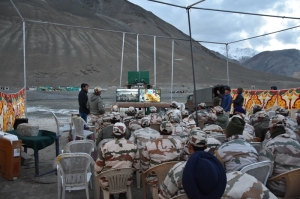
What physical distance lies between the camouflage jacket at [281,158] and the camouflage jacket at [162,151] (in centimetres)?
95

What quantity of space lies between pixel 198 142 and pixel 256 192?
0.76 meters

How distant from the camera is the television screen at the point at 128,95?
13.1 metres

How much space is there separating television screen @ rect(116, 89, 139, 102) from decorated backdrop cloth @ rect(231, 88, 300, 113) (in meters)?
5.07

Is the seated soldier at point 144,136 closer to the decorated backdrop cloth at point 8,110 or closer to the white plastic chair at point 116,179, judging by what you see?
the white plastic chair at point 116,179

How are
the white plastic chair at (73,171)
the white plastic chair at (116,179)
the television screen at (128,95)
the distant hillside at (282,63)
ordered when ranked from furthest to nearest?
the distant hillside at (282,63), the television screen at (128,95), the white plastic chair at (73,171), the white plastic chair at (116,179)

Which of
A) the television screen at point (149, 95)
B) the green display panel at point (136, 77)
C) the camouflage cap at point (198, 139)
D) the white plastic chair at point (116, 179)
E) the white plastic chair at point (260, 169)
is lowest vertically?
the white plastic chair at point (116, 179)

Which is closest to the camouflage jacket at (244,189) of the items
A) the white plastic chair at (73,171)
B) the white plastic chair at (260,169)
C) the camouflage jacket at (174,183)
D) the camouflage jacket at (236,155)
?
the camouflage jacket at (174,183)

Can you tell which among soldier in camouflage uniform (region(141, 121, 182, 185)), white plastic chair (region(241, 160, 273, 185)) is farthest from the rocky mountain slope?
white plastic chair (region(241, 160, 273, 185))

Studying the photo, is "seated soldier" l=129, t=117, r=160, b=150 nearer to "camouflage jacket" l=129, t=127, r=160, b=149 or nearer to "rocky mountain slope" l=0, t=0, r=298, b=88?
"camouflage jacket" l=129, t=127, r=160, b=149

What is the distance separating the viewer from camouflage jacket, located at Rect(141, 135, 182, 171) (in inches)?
151

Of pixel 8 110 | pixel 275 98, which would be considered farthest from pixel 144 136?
pixel 275 98

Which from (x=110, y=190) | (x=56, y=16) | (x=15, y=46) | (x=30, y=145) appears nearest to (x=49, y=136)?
(x=30, y=145)

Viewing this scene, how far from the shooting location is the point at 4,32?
80.9m

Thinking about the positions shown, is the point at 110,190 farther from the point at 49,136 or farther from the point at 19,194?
the point at 49,136
